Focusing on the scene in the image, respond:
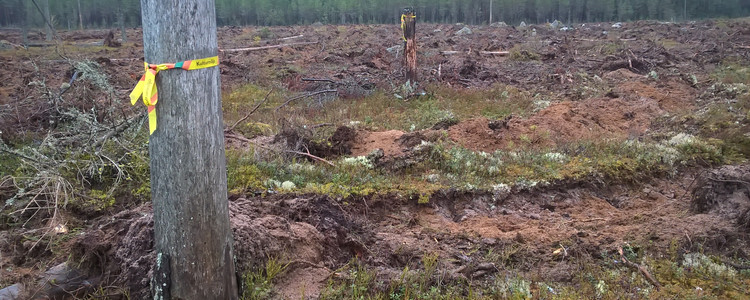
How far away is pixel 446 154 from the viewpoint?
6445 millimetres

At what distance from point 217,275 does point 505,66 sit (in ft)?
51.0

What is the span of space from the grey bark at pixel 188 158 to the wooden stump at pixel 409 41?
946 cm

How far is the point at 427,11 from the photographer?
147ft

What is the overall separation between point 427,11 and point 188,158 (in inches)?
1733

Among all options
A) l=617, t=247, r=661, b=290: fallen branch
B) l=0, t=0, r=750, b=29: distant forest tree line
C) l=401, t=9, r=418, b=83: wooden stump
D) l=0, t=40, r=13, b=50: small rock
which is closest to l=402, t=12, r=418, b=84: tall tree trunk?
l=401, t=9, r=418, b=83: wooden stump

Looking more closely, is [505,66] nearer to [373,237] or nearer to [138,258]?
[373,237]

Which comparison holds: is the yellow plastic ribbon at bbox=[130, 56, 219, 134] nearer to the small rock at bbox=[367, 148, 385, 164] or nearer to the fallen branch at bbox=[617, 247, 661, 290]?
the fallen branch at bbox=[617, 247, 661, 290]

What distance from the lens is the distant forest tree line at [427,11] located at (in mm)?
38156

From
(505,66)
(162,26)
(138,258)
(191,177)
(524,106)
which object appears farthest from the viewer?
(505,66)

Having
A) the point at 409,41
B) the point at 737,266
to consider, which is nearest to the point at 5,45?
the point at 409,41

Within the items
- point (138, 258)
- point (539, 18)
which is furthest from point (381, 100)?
point (539, 18)

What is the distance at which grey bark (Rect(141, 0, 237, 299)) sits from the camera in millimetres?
2656

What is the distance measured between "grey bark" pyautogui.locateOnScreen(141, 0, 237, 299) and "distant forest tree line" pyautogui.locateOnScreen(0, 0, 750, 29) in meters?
40.4

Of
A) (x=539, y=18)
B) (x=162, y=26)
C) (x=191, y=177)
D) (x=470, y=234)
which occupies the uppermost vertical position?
(x=539, y=18)
